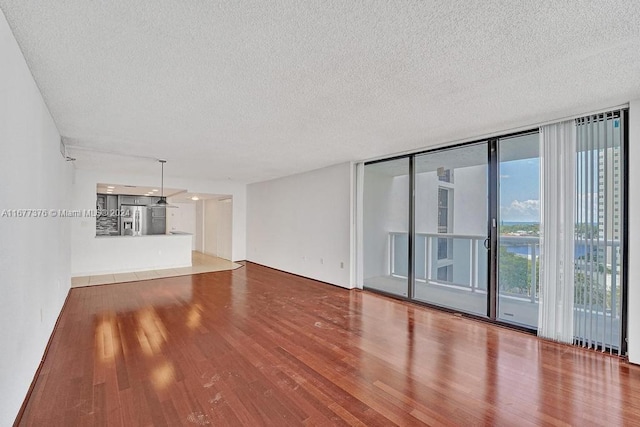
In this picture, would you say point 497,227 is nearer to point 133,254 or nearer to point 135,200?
point 133,254

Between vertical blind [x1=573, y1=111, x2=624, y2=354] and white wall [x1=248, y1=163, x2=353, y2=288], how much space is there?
328 centimetres

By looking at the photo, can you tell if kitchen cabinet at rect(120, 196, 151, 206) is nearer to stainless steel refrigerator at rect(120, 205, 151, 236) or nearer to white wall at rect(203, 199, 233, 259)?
stainless steel refrigerator at rect(120, 205, 151, 236)

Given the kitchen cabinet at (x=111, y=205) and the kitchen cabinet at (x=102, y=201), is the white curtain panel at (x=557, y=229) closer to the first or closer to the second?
the kitchen cabinet at (x=111, y=205)

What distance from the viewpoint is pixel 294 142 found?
13.6 ft

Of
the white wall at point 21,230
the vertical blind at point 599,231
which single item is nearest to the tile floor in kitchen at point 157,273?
the white wall at point 21,230

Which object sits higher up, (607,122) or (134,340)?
(607,122)

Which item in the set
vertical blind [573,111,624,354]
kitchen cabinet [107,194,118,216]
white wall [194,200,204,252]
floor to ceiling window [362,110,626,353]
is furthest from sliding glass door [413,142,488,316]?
kitchen cabinet [107,194,118,216]

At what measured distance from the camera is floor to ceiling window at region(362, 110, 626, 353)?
9.61 ft

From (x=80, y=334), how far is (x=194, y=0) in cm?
365

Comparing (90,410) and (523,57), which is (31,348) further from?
(523,57)

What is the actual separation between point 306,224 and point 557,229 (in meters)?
4.47

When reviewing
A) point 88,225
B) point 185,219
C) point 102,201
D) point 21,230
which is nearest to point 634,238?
point 21,230

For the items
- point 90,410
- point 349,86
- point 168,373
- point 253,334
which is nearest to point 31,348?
point 90,410

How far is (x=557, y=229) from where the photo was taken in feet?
10.6
